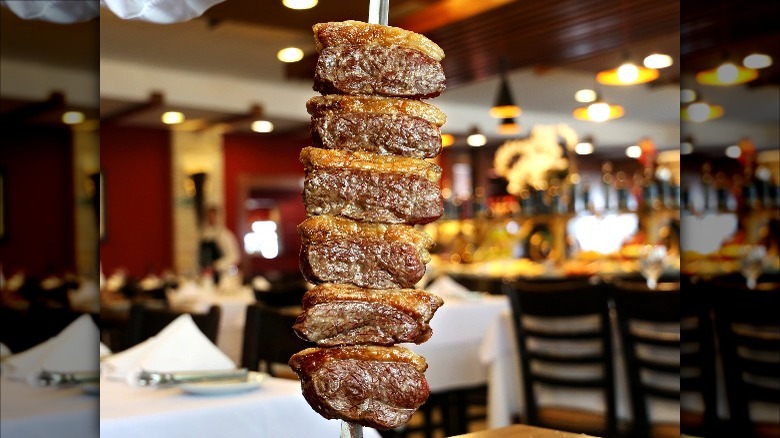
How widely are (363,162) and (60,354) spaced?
1.20m

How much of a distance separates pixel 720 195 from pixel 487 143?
24.2 feet

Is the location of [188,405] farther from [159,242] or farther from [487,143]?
[487,143]

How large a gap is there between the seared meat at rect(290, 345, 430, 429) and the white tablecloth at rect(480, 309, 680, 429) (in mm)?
2343

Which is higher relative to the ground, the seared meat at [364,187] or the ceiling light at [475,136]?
the ceiling light at [475,136]

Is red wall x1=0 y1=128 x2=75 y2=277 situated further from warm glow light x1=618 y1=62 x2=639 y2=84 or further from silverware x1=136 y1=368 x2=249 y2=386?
warm glow light x1=618 y1=62 x2=639 y2=84

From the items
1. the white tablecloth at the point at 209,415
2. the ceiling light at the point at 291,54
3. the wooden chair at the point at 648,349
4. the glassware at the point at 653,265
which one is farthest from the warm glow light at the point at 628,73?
the white tablecloth at the point at 209,415

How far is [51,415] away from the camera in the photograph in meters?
1.69

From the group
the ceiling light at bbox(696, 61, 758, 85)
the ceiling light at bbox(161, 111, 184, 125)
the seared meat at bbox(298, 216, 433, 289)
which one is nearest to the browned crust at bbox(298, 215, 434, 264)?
the seared meat at bbox(298, 216, 433, 289)

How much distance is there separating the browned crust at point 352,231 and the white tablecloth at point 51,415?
74cm

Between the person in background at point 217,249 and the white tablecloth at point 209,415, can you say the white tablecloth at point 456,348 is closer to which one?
the white tablecloth at point 209,415

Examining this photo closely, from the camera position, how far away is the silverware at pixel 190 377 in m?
1.75

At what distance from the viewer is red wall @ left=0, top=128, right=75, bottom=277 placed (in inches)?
230

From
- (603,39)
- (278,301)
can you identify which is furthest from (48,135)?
(603,39)

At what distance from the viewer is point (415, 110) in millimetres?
1112
